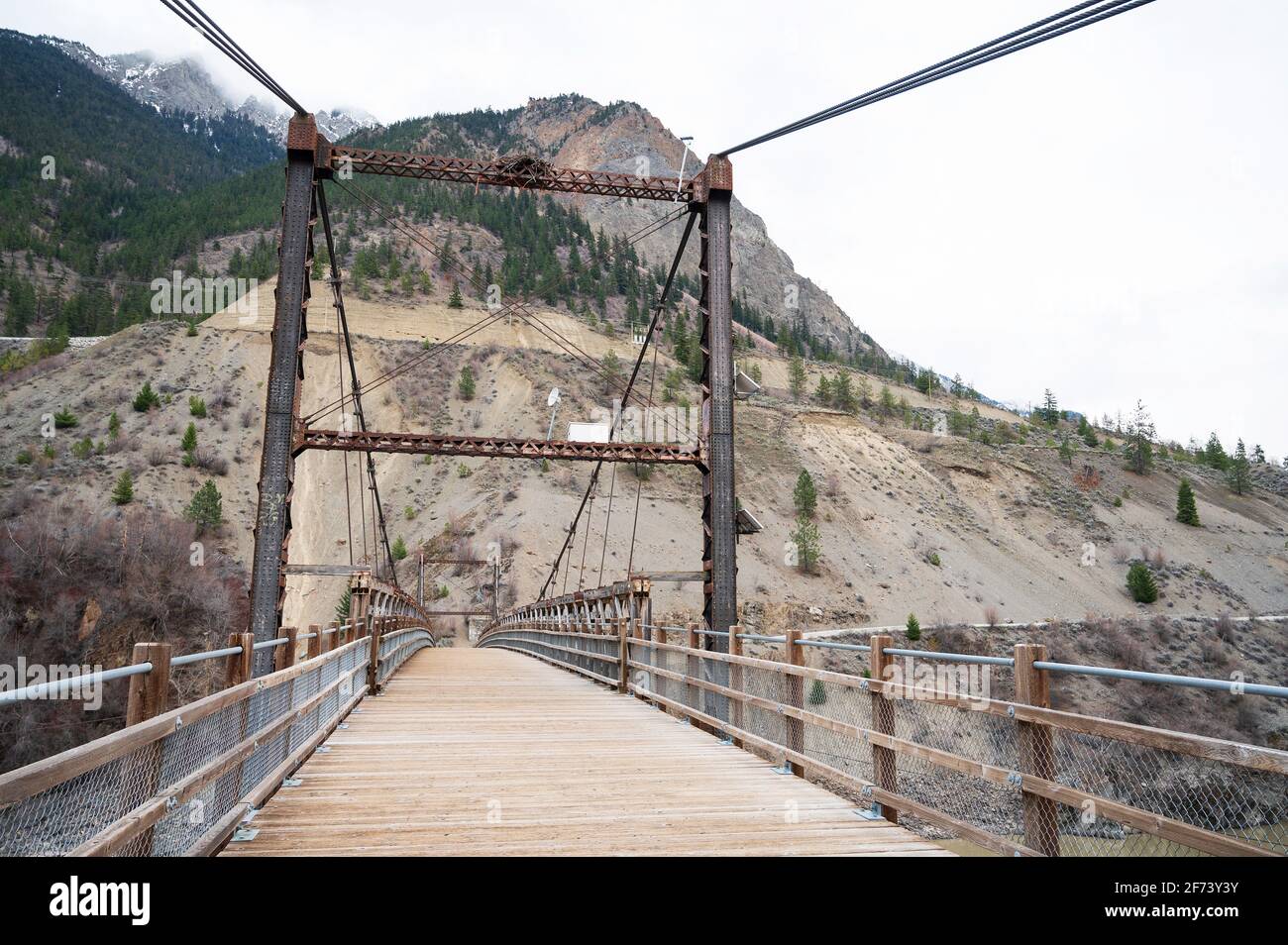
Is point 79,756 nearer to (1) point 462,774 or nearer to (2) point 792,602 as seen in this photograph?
(1) point 462,774

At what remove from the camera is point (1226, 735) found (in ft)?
96.4

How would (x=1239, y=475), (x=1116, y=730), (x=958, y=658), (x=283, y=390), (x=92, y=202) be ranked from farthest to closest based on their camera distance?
1. (x=92, y=202)
2. (x=1239, y=475)
3. (x=283, y=390)
4. (x=958, y=658)
5. (x=1116, y=730)

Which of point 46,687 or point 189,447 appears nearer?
point 46,687

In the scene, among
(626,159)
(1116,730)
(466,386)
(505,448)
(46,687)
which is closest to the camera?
(46,687)

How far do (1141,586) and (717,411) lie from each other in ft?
181

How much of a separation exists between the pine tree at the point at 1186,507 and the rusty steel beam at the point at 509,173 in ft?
239

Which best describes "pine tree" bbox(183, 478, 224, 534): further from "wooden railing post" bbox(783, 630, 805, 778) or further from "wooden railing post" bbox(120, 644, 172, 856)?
"wooden railing post" bbox(120, 644, 172, 856)

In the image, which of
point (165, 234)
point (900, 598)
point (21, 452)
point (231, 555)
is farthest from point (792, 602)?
point (165, 234)

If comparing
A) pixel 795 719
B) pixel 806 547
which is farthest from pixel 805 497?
pixel 795 719

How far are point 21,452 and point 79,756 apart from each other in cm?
6312

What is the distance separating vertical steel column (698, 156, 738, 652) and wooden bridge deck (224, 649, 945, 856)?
214 inches

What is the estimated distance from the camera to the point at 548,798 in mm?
5812

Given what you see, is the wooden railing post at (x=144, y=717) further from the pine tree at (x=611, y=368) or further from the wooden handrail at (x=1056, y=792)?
the pine tree at (x=611, y=368)

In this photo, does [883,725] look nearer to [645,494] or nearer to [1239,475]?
[645,494]
